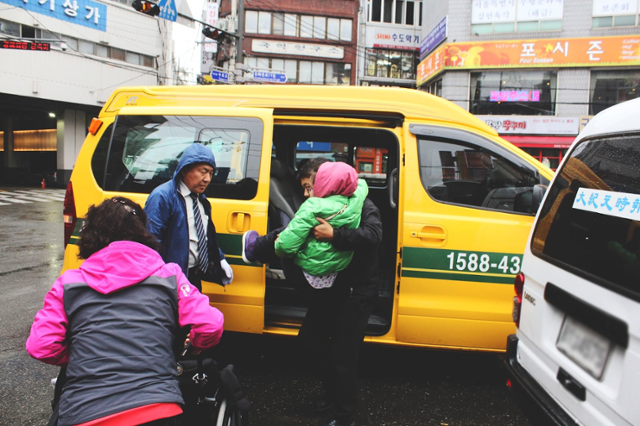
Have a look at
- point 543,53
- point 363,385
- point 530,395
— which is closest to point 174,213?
point 363,385

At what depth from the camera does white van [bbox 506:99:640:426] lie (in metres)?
1.72

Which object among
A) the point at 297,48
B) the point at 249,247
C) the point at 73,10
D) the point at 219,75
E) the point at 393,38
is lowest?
the point at 249,247

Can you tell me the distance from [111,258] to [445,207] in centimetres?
230

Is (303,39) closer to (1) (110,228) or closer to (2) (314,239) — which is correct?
(2) (314,239)

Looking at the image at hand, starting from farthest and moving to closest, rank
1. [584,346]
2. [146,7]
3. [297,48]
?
[297,48] < [146,7] < [584,346]

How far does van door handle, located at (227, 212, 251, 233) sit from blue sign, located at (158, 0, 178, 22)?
395 inches

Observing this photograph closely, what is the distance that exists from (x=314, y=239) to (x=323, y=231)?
0.09 metres

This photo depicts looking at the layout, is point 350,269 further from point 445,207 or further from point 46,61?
point 46,61

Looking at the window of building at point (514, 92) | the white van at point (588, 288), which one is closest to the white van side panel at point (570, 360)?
the white van at point (588, 288)

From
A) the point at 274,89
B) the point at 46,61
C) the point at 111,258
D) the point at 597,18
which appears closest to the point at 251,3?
the point at 46,61

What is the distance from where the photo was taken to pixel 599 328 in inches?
71.6

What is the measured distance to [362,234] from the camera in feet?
8.68

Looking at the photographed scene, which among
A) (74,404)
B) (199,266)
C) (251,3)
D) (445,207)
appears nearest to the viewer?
(74,404)

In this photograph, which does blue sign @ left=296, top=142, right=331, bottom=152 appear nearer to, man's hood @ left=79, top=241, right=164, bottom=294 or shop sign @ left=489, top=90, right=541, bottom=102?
man's hood @ left=79, top=241, right=164, bottom=294
